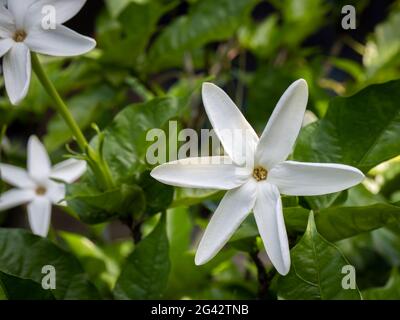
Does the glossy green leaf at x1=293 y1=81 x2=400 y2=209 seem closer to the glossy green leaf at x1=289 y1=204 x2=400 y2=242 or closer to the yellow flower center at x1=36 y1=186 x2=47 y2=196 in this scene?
the glossy green leaf at x1=289 y1=204 x2=400 y2=242

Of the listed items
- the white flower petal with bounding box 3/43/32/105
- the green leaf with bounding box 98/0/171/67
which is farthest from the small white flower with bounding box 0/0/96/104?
the green leaf with bounding box 98/0/171/67

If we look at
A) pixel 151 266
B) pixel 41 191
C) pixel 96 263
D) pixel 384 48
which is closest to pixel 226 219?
pixel 151 266

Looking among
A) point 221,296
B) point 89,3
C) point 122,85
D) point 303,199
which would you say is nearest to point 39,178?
point 122,85

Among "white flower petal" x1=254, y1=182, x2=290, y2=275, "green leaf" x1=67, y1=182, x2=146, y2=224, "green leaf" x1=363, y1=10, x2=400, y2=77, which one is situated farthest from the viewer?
"green leaf" x1=363, y1=10, x2=400, y2=77

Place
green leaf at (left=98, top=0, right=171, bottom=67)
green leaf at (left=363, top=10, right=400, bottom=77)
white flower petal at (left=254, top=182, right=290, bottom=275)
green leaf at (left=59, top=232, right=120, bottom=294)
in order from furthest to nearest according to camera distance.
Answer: green leaf at (left=363, top=10, right=400, bottom=77) → green leaf at (left=98, top=0, right=171, bottom=67) → green leaf at (left=59, top=232, right=120, bottom=294) → white flower petal at (left=254, top=182, right=290, bottom=275)

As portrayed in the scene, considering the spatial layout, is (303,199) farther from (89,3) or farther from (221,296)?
(89,3)

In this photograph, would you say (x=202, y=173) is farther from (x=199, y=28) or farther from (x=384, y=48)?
(x=384, y=48)

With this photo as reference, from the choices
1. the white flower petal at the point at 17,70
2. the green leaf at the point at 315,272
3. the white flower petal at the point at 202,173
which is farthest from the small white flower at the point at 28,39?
the green leaf at the point at 315,272
